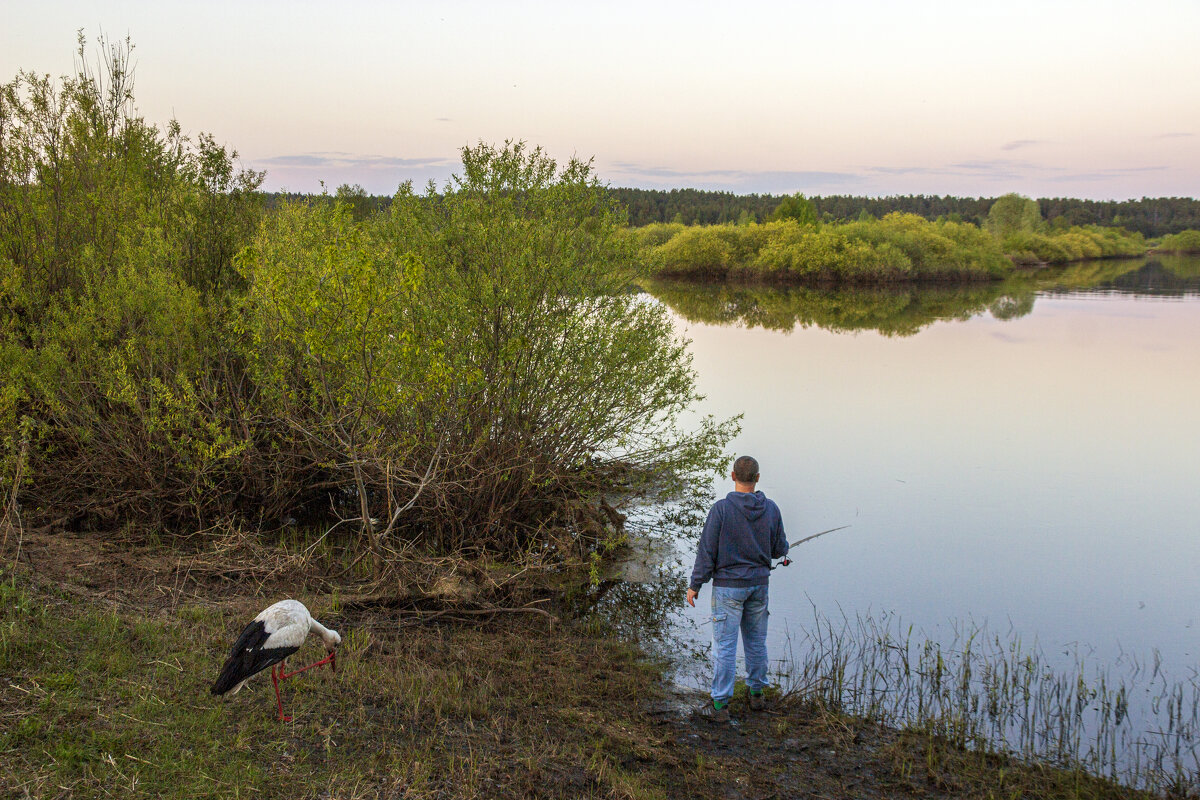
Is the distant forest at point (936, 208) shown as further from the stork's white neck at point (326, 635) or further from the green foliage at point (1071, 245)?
the stork's white neck at point (326, 635)

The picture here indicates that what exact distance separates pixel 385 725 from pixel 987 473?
12544mm

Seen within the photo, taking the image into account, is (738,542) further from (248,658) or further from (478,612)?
(248,658)

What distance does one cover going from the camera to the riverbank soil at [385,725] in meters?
4.89

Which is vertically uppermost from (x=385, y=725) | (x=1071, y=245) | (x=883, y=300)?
(x=1071, y=245)

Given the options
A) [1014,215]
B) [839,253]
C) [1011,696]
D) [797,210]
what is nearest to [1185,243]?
[1014,215]

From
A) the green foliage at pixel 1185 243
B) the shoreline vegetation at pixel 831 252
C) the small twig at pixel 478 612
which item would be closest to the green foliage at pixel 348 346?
the small twig at pixel 478 612

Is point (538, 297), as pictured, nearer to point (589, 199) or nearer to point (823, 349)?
point (589, 199)

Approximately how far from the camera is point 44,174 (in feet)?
35.3

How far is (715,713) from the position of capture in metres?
6.64

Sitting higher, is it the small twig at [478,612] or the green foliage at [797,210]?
the green foliage at [797,210]

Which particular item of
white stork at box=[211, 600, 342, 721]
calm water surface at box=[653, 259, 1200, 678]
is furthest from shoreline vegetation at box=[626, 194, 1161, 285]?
white stork at box=[211, 600, 342, 721]

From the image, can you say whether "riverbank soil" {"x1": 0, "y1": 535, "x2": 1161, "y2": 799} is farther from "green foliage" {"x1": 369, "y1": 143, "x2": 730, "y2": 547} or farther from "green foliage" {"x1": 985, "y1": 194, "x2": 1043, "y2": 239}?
"green foliage" {"x1": 985, "y1": 194, "x2": 1043, "y2": 239}

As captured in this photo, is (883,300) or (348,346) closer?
(348,346)

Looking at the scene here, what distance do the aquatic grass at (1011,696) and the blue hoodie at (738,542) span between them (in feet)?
4.59
